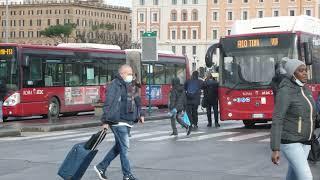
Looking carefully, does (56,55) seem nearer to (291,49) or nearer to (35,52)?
(35,52)

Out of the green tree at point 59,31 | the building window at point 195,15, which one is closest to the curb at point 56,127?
the green tree at point 59,31

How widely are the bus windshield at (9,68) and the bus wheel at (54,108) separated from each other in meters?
2.03

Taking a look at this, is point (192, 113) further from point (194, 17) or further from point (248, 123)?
point (194, 17)

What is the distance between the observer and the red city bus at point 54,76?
25.8 m

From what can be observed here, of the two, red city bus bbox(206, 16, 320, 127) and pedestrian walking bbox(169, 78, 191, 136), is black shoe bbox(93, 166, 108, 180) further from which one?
red city bus bbox(206, 16, 320, 127)

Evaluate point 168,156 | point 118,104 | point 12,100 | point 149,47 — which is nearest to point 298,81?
point 118,104

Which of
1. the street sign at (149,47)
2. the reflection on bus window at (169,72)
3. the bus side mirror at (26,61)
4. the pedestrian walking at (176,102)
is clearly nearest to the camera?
the pedestrian walking at (176,102)

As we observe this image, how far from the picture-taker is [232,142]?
1741 cm

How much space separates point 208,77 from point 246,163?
36.1 feet

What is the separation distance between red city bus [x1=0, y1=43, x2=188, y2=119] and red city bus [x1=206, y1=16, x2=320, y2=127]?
25.7 feet

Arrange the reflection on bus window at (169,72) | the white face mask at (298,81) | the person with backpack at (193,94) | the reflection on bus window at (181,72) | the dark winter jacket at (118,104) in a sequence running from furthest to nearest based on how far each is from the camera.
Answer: the reflection on bus window at (181,72) → the reflection on bus window at (169,72) → the person with backpack at (193,94) → the dark winter jacket at (118,104) → the white face mask at (298,81)

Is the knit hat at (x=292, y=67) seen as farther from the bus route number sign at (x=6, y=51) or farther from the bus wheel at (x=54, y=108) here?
the bus wheel at (x=54, y=108)

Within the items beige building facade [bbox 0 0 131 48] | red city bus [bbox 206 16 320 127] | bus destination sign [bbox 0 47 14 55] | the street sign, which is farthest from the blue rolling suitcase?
beige building facade [bbox 0 0 131 48]

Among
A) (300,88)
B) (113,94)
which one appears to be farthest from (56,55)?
(300,88)
